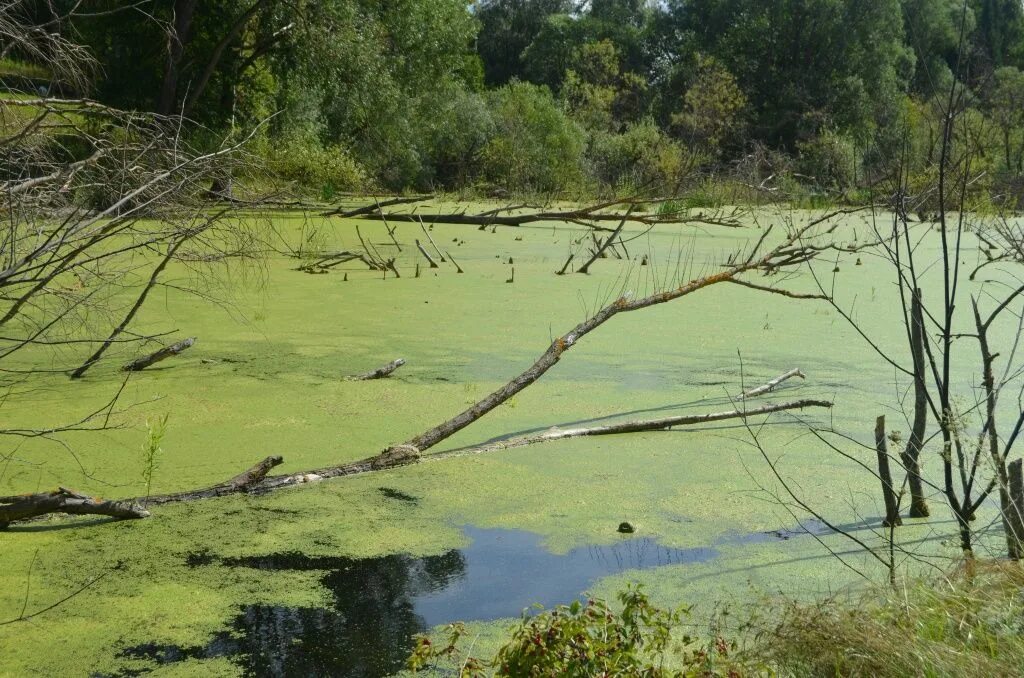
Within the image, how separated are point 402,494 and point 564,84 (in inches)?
903

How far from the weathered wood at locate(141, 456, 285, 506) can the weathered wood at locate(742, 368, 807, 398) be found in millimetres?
1896

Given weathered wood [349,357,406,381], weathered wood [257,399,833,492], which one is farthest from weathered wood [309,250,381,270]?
weathered wood [257,399,833,492]

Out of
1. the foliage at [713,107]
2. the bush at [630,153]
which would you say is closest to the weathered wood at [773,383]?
the bush at [630,153]

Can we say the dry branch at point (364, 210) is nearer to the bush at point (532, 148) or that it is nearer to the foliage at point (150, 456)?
the bush at point (532, 148)

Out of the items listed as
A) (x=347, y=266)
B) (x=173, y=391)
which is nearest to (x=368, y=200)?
(x=347, y=266)

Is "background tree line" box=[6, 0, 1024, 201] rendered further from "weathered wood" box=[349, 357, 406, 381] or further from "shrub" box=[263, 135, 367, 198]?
"weathered wood" box=[349, 357, 406, 381]

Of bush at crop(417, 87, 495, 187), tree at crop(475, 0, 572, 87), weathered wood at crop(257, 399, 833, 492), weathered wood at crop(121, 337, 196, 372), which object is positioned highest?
tree at crop(475, 0, 572, 87)

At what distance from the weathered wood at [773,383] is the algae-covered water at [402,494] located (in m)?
0.06

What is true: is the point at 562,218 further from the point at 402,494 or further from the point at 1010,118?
the point at 1010,118

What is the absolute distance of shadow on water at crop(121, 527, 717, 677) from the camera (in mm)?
2305

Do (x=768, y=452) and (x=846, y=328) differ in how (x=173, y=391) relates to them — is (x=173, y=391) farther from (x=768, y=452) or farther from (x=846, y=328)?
(x=846, y=328)

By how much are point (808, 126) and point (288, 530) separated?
2262 cm

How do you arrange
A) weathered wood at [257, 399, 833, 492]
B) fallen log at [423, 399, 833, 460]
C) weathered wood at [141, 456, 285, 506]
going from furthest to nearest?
fallen log at [423, 399, 833, 460] → weathered wood at [257, 399, 833, 492] → weathered wood at [141, 456, 285, 506]

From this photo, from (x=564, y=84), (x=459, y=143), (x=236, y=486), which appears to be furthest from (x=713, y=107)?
(x=236, y=486)
